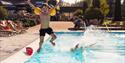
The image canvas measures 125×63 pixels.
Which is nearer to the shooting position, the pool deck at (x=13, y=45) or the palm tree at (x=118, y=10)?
the pool deck at (x=13, y=45)

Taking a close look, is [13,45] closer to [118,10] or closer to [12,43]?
[12,43]

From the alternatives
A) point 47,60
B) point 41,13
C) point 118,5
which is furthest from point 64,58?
point 118,5

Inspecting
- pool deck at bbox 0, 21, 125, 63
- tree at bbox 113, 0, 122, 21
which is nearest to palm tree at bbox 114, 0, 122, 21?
tree at bbox 113, 0, 122, 21

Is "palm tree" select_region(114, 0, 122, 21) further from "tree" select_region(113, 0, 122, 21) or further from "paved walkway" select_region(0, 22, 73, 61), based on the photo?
"paved walkway" select_region(0, 22, 73, 61)

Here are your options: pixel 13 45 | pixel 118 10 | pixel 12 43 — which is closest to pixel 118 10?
pixel 118 10

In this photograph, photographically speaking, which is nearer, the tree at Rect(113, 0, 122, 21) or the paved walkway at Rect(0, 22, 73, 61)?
the paved walkway at Rect(0, 22, 73, 61)

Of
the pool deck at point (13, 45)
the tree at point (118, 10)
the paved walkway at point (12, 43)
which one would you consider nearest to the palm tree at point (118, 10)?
the tree at point (118, 10)

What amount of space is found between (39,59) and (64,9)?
54943 millimetres

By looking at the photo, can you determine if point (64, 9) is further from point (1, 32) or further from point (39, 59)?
point (39, 59)

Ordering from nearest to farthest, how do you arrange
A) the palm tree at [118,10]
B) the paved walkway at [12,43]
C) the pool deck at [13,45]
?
the pool deck at [13,45] < the paved walkway at [12,43] < the palm tree at [118,10]

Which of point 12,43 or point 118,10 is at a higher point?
point 12,43

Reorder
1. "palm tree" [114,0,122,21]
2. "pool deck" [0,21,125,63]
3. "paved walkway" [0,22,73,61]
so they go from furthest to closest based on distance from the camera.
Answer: "palm tree" [114,0,122,21]
"paved walkway" [0,22,73,61]
"pool deck" [0,21,125,63]

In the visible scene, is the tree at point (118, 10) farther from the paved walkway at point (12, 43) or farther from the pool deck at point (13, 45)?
the pool deck at point (13, 45)

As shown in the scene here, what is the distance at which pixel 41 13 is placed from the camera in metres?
11.2
